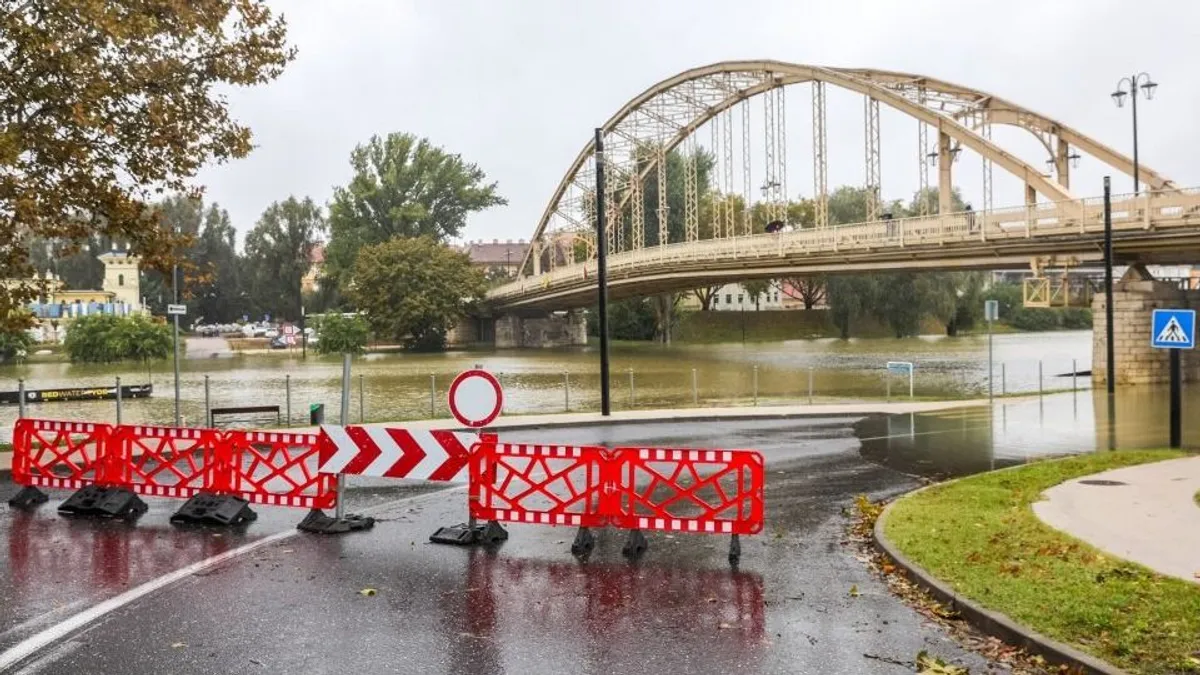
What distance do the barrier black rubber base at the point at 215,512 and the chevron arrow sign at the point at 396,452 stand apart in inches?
50.1

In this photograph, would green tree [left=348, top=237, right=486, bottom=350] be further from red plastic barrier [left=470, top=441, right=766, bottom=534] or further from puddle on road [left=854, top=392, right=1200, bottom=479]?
red plastic barrier [left=470, top=441, right=766, bottom=534]

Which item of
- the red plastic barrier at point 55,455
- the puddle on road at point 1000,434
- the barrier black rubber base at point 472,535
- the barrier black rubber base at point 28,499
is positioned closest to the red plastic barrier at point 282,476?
the barrier black rubber base at point 472,535

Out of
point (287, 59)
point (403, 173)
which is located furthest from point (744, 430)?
point (403, 173)

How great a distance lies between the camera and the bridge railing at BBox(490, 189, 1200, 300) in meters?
33.9

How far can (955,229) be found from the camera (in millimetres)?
41125

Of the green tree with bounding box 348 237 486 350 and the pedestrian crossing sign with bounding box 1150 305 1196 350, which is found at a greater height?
the green tree with bounding box 348 237 486 350

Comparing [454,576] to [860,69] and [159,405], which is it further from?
[860,69]

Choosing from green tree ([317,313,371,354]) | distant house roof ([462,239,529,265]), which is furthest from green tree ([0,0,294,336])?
distant house roof ([462,239,529,265])

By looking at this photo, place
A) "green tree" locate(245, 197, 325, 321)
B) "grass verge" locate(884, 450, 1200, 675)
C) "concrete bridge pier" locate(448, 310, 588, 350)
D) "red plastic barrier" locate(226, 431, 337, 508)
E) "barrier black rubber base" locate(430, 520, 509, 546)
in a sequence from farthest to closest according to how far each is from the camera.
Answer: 1. "green tree" locate(245, 197, 325, 321)
2. "concrete bridge pier" locate(448, 310, 588, 350)
3. "red plastic barrier" locate(226, 431, 337, 508)
4. "barrier black rubber base" locate(430, 520, 509, 546)
5. "grass verge" locate(884, 450, 1200, 675)

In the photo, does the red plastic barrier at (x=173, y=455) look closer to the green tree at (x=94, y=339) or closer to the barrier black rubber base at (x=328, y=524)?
the barrier black rubber base at (x=328, y=524)

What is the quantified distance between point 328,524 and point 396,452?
3.61ft

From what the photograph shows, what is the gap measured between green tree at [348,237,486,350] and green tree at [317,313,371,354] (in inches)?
200

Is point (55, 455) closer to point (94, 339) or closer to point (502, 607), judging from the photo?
point (502, 607)

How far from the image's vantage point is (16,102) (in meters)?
15.4
